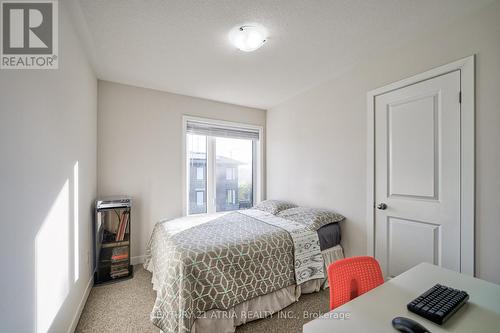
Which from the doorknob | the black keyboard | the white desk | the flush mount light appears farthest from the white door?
the flush mount light

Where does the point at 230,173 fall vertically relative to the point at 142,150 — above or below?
below

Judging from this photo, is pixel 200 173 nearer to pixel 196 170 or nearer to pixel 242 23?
pixel 196 170

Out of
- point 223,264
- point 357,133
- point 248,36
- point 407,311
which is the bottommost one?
point 223,264

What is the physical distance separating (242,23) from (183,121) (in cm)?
187

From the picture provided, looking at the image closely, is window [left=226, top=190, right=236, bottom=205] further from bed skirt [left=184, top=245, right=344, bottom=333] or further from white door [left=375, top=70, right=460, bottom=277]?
white door [left=375, top=70, right=460, bottom=277]

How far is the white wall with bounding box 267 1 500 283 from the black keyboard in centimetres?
98

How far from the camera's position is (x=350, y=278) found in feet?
3.65

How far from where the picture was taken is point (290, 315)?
6.19 feet

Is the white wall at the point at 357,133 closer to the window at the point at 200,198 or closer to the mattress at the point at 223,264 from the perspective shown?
the mattress at the point at 223,264

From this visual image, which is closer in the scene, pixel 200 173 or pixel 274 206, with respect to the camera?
pixel 274 206

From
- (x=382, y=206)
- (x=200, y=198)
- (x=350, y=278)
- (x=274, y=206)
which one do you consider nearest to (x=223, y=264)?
(x=350, y=278)

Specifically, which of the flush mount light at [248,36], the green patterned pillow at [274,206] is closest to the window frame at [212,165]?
the green patterned pillow at [274,206]

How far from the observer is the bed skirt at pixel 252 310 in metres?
1.59

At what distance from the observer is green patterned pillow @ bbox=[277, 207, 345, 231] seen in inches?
94.4
